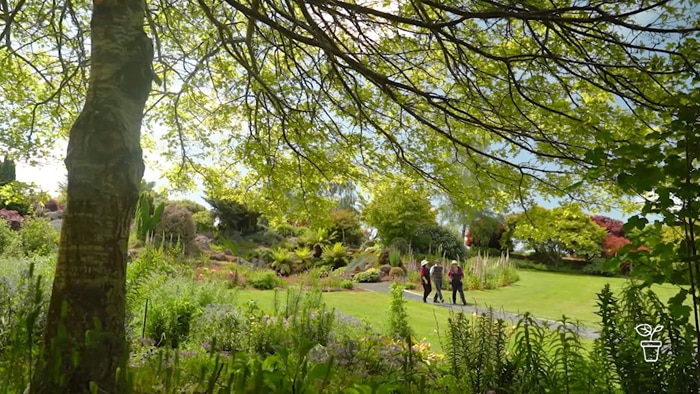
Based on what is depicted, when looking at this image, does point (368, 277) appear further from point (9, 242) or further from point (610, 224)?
point (610, 224)

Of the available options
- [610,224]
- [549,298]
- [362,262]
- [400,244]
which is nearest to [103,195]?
[549,298]

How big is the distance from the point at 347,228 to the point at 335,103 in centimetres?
1900

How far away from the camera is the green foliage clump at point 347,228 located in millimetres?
22723

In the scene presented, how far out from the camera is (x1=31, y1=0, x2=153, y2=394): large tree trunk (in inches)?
85.6

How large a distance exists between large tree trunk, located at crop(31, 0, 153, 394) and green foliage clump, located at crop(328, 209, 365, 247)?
65.1 feet

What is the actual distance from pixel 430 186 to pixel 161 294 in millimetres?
3794

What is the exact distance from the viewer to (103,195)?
2330 mm

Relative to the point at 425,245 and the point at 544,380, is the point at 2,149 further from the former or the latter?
the point at 425,245

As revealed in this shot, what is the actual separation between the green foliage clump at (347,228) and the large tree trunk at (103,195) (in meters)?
19.8

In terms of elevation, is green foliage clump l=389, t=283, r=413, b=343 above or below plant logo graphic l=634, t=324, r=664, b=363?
below

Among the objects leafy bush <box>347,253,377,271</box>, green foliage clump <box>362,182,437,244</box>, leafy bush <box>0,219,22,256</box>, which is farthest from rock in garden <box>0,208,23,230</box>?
green foliage clump <box>362,182,437,244</box>

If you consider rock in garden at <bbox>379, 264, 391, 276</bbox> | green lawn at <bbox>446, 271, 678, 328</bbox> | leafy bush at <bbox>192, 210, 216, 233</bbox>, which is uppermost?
leafy bush at <bbox>192, 210, 216, 233</bbox>

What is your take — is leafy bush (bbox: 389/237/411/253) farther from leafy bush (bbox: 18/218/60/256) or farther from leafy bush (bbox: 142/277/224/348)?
leafy bush (bbox: 142/277/224/348)

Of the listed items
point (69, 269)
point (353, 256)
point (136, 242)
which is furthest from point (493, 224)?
point (69, 269)
